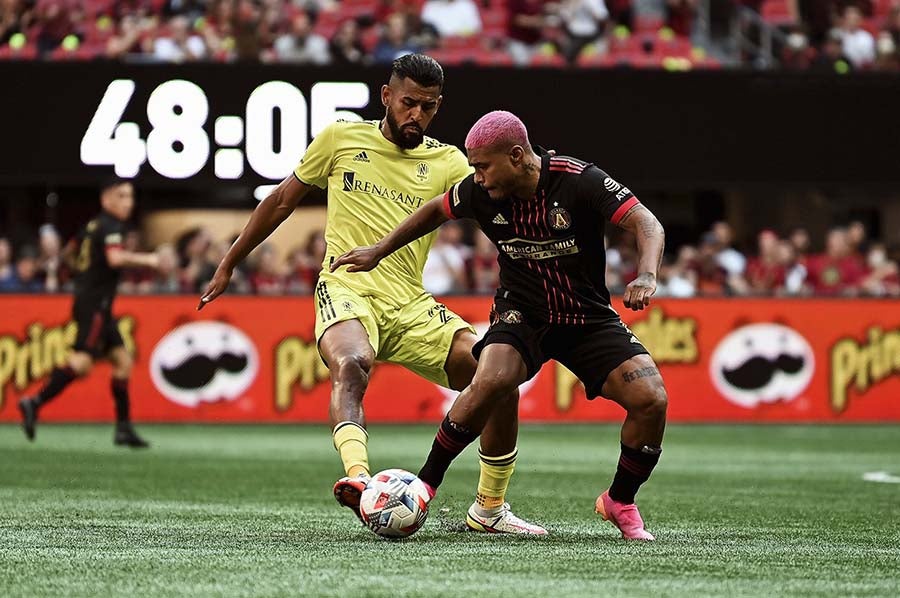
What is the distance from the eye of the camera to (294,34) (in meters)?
18.9

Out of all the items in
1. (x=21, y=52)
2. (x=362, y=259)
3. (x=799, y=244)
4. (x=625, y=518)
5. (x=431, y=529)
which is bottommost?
(x=431, y=529)

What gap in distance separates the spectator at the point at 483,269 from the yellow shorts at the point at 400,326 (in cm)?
1028

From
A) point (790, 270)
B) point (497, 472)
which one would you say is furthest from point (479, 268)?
point (497, 472)

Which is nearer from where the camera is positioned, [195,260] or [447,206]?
[447,206]

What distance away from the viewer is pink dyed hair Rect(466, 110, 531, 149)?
6582 mm

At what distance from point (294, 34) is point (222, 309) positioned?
11.9ft

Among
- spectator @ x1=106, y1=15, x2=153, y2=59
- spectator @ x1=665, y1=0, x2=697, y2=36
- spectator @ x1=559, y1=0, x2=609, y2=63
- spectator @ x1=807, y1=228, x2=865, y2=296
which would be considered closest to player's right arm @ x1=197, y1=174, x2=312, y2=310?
spectator @ x1=106, y1=15, x2=153, y2=59

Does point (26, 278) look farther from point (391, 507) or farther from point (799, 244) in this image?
point (391, 507)

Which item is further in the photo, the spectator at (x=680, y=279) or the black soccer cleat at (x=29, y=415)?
the spectator at (x=680, y=279)

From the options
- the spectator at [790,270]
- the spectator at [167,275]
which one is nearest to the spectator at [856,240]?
the spectator at [790,270]

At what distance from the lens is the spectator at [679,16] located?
68.1 feet

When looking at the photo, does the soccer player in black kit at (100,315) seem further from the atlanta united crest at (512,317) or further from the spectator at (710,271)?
the spectator at (710,271)

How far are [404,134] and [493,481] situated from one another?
1.73m

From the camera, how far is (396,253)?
25.4 ft
